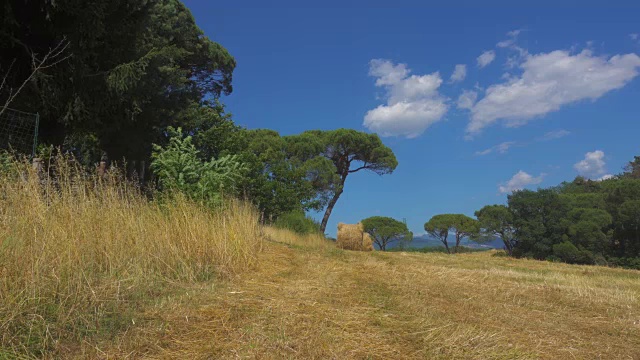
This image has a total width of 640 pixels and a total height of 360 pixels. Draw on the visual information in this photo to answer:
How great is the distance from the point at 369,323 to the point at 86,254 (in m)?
2.40

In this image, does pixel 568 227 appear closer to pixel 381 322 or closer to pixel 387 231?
pixel 387 231

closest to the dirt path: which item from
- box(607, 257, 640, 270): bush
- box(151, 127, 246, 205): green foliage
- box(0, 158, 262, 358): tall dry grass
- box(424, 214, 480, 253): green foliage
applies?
box(0, 158, 262, 358): tall dry grass

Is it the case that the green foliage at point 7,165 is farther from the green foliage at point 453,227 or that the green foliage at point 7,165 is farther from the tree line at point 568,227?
the green foliage at point 453,227

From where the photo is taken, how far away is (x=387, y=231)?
34531mm

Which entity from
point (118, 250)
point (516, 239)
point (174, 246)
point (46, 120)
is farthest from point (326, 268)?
point (516, 239)

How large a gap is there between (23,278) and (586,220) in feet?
97.7

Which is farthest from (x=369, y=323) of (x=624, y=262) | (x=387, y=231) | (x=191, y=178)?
(x=387, y=231)

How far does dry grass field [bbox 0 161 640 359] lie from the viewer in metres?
2.53

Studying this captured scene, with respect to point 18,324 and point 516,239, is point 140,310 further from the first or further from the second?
point 516,239

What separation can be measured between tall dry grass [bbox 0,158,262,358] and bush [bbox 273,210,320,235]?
8.86 meters

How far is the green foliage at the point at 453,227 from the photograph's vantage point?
3191 cm

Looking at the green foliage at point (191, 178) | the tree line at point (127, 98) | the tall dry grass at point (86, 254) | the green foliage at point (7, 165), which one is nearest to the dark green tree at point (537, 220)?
the tree line at point (127, 98)

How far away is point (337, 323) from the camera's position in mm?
2949

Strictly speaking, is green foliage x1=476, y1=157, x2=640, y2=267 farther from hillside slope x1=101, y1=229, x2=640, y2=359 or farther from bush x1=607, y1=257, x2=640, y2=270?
hillside slope x1=101, y1=229, x2=640, y2=359
